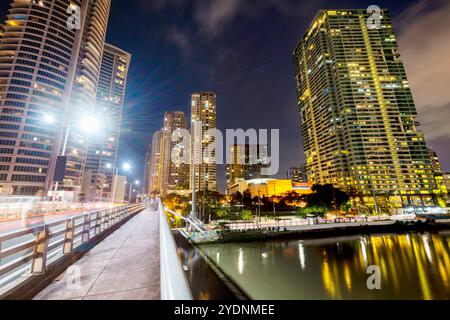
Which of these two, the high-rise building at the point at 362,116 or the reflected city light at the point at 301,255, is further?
the high-rise building at the point at 362,116

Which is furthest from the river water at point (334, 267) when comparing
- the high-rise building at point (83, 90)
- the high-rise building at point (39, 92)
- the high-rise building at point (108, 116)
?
the high-rise building at point (108, 116)

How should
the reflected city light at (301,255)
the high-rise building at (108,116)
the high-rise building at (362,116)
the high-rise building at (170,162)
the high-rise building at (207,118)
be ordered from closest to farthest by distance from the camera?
the reflected city light at (301,255) → the high-rise building at (362,116) → the high-rise building at (108,116) → the high-rise building at (170,162) → the high-rise building at (207,118)

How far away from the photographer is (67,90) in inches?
3359

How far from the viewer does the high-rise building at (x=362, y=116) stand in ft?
372

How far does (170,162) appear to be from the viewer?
180 meters

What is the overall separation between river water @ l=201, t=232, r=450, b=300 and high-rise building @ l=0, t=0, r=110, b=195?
81711 mm

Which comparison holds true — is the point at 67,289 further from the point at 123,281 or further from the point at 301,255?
the point at 301,255

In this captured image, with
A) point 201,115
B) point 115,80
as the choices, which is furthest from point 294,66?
point 115,80

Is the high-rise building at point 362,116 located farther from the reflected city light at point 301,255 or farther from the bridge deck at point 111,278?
the bridge deck at point 111,278

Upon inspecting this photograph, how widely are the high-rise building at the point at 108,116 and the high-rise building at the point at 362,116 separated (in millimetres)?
149835

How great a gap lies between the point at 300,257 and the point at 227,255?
38.3ft

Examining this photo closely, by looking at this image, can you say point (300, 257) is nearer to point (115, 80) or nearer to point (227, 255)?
point (227, 255)

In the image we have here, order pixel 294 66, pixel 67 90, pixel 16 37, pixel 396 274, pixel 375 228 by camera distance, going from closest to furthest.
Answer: pixel 396 274 < pixel 375 228 < pixel 16 37 < pixel 67 90 < pixel 294 66

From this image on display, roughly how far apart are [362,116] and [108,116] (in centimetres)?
17344
